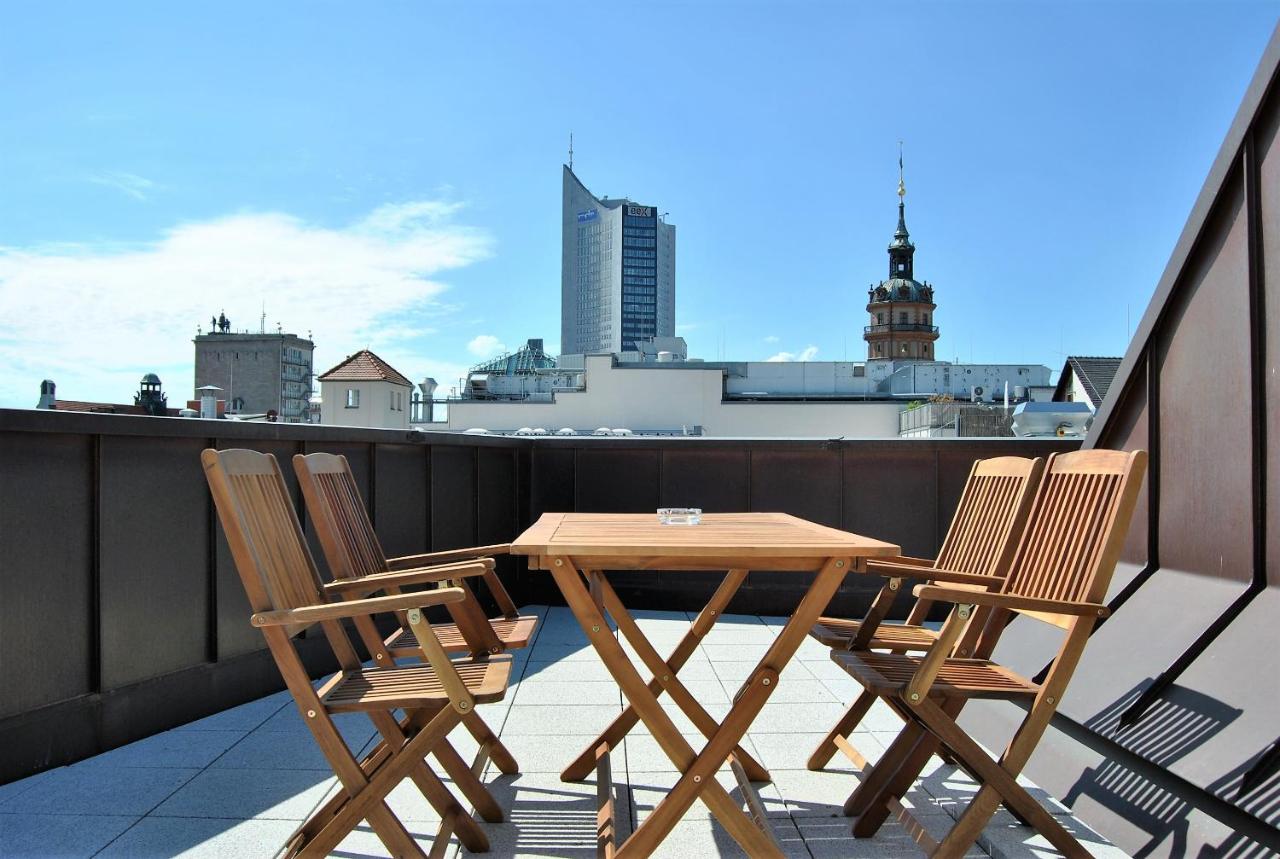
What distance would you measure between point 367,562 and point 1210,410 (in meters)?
3.37

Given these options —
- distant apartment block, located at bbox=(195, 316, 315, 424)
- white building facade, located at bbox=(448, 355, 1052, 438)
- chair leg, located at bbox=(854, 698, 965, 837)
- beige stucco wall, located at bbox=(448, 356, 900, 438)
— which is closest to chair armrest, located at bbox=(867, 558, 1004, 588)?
chair leg, located at bbox=(854, 698, 965, 837)

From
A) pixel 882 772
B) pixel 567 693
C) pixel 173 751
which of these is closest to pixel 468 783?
pixel 882 772

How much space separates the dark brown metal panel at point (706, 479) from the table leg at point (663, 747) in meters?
4.59

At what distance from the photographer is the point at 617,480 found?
7219 mm

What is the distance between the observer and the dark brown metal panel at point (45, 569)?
3.10 meters

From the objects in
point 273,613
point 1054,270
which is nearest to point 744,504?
point 273,613

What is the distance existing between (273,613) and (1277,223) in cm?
361

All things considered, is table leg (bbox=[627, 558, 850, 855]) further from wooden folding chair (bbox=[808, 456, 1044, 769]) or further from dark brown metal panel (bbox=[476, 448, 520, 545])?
dark brown metal panel (bbox=[476, 448, 520, 545])

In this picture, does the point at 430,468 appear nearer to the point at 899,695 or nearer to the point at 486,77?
the point at 899,695

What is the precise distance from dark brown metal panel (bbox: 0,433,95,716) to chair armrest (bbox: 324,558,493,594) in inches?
45.2

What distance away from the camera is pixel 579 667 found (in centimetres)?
491

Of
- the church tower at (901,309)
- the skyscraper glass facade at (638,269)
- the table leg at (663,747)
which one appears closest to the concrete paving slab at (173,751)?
the table leg at (663,747)

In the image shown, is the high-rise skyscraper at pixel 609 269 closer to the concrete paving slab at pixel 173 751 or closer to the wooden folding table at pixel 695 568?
the concrete paving slab at pixel 173 751

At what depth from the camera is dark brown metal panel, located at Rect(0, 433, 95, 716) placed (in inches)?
122
